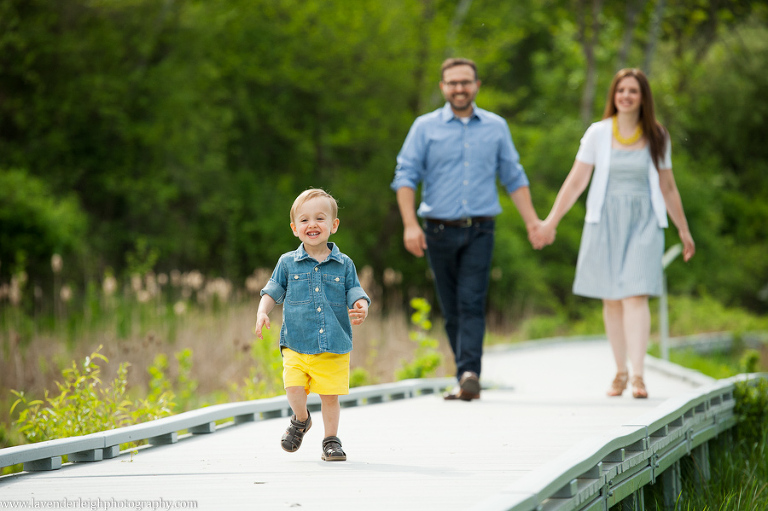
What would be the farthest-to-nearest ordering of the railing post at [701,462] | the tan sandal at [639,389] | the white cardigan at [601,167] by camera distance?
the white cardigan at [601,167], the tan sandal at [639,389], the railing post at [701,462]

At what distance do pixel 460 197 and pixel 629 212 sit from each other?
3.71ft

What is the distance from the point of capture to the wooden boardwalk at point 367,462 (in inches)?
128

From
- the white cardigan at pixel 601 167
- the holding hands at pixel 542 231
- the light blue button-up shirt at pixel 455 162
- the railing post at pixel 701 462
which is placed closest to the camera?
the railing post at pixel 701 462

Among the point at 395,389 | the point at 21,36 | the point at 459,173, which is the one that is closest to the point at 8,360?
the point at 395,389

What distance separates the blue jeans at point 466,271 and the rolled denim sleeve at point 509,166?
376 millimetres

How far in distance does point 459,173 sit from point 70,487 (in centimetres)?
364

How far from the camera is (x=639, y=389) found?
619 cm

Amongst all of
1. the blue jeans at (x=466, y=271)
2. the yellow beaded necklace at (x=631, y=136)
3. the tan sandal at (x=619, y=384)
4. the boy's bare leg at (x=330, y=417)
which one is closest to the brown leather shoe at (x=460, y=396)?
the blue jeans at (x=466, y=271)

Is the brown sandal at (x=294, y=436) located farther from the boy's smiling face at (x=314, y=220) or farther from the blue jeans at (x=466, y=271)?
the blue jeans at (x=466, y=271)

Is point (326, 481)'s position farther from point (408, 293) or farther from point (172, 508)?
point (408, 293)

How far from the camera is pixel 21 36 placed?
14867mm

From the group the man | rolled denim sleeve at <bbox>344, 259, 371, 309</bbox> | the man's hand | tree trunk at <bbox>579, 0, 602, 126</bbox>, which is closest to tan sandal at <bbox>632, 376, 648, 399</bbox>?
the man

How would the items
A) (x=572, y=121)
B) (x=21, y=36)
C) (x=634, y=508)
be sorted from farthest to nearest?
(x=572, y=121) → (x=21, y=36) → (x=634, y=508)

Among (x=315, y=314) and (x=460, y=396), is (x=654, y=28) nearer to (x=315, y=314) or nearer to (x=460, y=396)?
(x=460, y=396)
